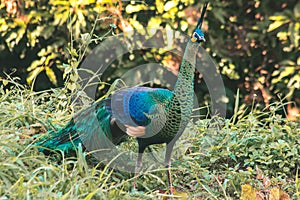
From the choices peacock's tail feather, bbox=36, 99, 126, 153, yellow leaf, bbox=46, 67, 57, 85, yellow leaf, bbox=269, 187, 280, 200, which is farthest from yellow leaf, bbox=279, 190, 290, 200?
yellow leaf, bbox=46, 67, 57, 85

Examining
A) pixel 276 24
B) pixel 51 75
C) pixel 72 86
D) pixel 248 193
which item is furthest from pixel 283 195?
pixel 51 75

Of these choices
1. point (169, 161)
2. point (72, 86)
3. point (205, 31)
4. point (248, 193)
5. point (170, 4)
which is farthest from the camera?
point (205, 31)

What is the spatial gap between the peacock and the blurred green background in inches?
78.2

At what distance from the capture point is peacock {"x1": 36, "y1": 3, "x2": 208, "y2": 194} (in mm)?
3418

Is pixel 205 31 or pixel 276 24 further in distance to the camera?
pixel 205 31

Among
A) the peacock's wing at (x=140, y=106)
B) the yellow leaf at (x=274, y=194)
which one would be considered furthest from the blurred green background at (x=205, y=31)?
the yellow leaf at (x=274, y=194)

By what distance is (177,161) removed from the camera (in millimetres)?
3930

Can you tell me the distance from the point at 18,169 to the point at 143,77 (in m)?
2.63

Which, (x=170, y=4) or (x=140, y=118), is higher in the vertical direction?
(x=170, y=4)

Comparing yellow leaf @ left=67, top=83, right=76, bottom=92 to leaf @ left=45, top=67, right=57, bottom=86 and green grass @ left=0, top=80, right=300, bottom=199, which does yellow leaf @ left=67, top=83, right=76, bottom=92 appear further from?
leaf @ left=45, top=67, right=57, bottom=86

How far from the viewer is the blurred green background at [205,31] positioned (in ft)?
18.5

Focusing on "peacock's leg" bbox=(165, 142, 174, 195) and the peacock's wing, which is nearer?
the peacock's wing

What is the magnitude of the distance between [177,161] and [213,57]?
2107mm

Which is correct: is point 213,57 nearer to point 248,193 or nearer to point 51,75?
point 51,75
